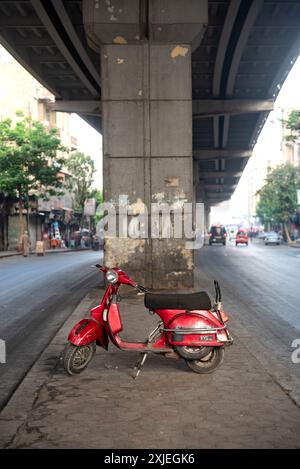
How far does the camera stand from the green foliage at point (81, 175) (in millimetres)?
65625

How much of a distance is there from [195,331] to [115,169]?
8445mm

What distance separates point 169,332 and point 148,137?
Result: 8.48m

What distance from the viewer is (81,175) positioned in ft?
217

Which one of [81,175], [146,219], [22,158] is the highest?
[81,175]

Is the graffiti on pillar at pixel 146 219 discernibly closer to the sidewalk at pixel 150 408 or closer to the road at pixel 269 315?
the road at pixel 269 315

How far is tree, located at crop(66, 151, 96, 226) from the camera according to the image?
6562cm

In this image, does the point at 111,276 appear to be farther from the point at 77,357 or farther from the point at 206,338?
the point at 206,338

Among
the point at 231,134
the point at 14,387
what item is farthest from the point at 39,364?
the point at 231,134

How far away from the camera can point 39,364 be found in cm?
711

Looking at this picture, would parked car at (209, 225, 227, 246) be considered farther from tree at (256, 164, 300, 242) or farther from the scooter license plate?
the scooter license plate

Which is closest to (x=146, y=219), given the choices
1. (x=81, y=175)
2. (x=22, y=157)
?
(x=22, y=157)

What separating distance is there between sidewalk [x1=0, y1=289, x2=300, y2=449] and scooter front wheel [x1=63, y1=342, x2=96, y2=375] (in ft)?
0.31

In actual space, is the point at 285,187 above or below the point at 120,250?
above
